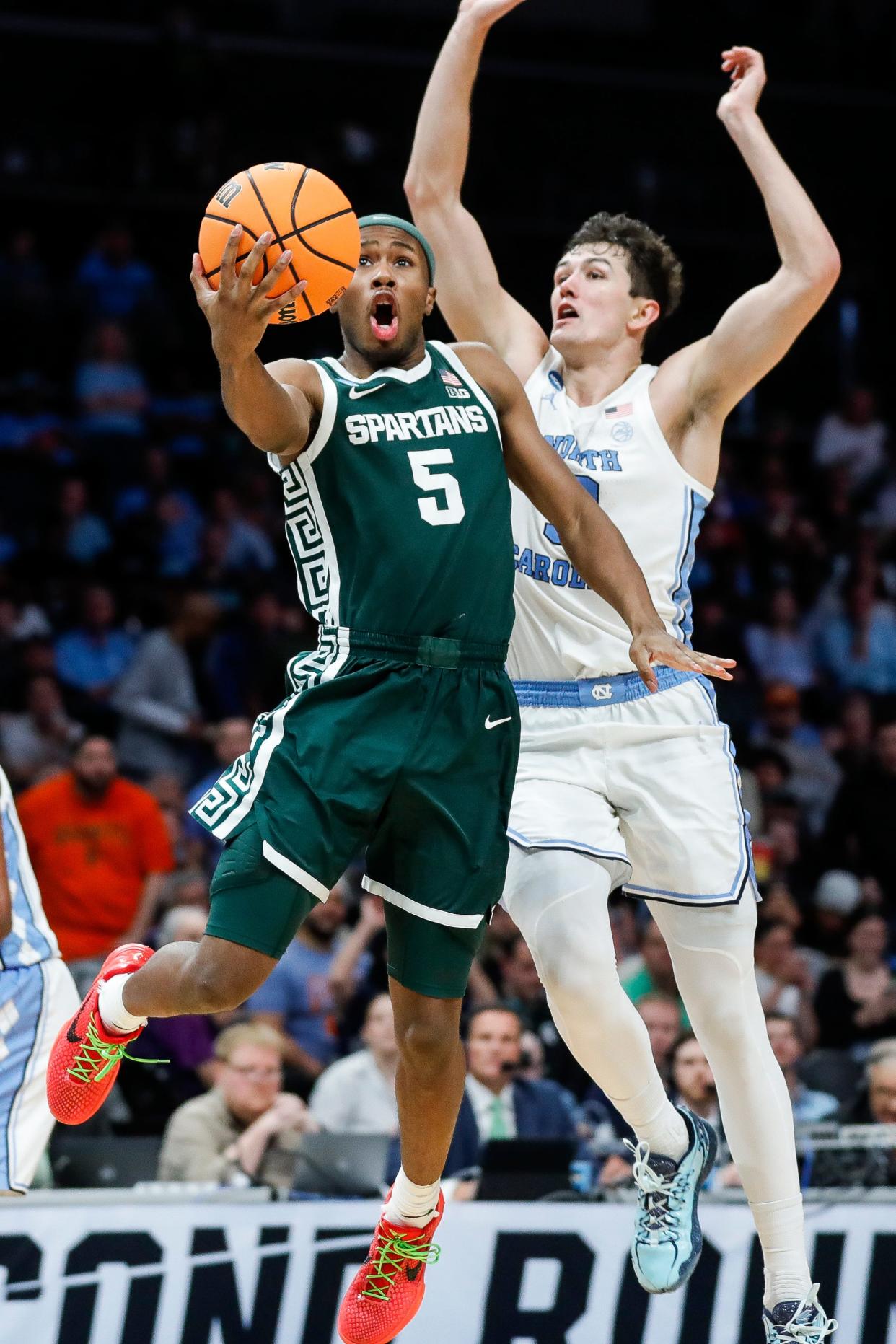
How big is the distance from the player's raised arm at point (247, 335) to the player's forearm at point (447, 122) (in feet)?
5.29

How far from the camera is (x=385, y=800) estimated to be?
500 cm

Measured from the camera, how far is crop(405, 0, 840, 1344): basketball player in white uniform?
5527 millimetres

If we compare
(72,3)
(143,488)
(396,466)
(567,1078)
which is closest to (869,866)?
(567,1078)

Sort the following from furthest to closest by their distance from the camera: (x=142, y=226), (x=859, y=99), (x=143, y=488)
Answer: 1. (x=859, y=99)
2. (x=142, y=226)
3. (x=143, y=488)

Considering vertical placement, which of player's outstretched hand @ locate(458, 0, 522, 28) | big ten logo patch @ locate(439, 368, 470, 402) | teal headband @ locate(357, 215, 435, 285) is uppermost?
player's outstretched hand @ locate(458, 0, 522, 28)

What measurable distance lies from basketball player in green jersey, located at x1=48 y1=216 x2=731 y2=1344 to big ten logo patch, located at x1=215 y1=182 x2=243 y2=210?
1.45 ft

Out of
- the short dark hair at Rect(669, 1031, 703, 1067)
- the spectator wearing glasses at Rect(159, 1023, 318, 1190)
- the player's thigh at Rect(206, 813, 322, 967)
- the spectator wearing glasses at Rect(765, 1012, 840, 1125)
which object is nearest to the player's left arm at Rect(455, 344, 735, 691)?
the player's thigh at Rect(206, 813, 322, 967)

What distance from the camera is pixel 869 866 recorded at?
12.7m

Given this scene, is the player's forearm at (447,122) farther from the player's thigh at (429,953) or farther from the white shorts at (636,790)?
the player's thigh at (429,953)

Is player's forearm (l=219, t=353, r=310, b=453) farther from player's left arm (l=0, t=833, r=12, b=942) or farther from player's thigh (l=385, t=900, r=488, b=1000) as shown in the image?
player's left arm (l=0, t=833, r=12, b=942)

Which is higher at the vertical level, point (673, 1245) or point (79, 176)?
point (79, 176)

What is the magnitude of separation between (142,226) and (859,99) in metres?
7.07

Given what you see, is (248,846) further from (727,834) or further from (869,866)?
(869,866)

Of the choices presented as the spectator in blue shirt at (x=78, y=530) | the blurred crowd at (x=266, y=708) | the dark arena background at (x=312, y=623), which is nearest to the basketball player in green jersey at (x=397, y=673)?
the dark arena background at (x=312, y=623)
